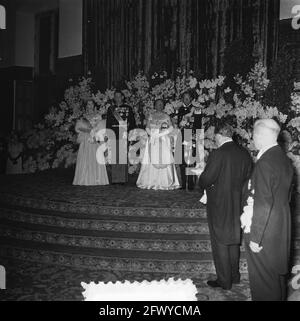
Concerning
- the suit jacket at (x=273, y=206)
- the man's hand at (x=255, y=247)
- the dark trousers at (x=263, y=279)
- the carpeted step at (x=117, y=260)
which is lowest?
the carpeted step at (x=117, y=260)

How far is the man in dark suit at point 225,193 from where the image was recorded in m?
4.47

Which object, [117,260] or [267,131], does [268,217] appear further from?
[117,260]

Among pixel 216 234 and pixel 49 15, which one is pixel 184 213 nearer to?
pixel 216 234

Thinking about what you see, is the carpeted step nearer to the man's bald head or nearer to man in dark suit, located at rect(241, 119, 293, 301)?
man in dark suit, located at rect(241, 119, 293, 301)

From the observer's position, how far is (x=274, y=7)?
9438 millimetres

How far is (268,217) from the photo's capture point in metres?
3.38

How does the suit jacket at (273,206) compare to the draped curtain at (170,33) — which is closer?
Result: the suit jacket at (273,206)

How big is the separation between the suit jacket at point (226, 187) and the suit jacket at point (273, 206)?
1017 mm

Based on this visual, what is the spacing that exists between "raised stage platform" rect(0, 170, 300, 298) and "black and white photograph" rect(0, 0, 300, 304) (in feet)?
0.06

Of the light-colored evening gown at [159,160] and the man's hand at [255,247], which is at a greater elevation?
the light-colored evening gown at [159,160]

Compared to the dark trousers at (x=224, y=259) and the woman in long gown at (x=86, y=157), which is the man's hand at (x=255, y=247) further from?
the woman in long gown at (x=86, y=157)

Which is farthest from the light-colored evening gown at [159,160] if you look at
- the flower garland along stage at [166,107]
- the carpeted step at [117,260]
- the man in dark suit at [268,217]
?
the man in dark suit at [268,217]

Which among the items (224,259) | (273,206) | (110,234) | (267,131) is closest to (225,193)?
(224,259)
